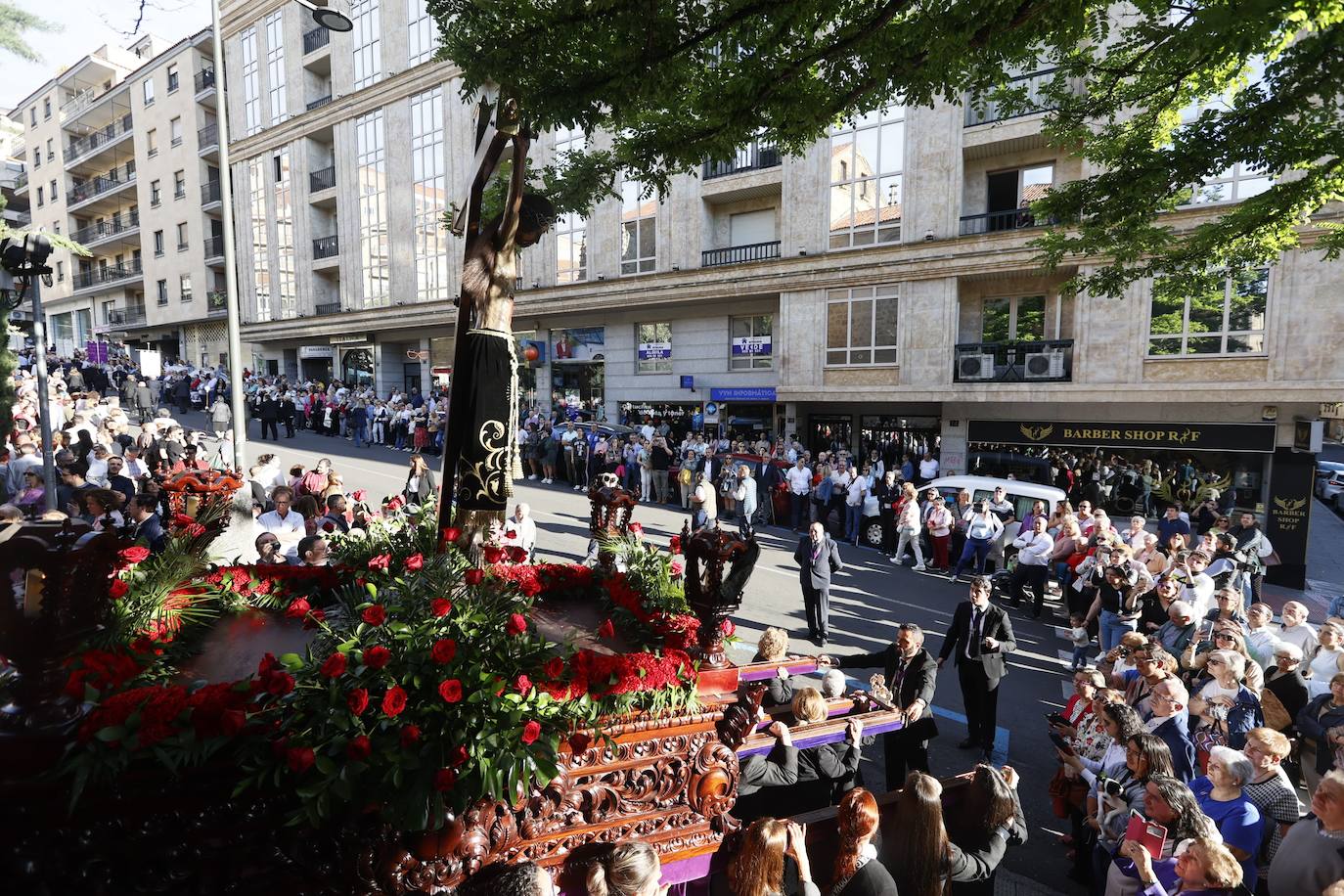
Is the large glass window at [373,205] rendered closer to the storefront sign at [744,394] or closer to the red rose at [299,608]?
the storefront sign at [744,394]

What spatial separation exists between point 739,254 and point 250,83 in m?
31.2

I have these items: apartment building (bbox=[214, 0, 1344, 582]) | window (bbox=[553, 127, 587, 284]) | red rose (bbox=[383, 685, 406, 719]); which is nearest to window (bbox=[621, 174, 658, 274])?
apartment building (bbox=[214, 0, 1344, 582])

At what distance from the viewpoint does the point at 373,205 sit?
3152cm

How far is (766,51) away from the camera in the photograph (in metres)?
5.21

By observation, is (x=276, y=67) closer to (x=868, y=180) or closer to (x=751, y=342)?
(x=751, y=342)

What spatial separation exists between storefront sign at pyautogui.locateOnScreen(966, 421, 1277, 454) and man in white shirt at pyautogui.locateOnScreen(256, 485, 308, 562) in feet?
61.7

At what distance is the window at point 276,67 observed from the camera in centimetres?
3381

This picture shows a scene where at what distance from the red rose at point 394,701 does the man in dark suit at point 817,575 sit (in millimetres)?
6675

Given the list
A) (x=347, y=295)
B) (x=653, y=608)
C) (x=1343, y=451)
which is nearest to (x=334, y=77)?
(x=347, y=295)

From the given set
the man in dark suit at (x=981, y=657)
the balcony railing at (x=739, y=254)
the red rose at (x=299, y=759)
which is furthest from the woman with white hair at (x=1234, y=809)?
the balcony railing at (x=739, y=254)

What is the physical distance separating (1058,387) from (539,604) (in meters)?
18.0

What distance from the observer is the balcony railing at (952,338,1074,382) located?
18750mm

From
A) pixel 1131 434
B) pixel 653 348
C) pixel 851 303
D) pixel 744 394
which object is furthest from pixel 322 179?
pixel 1131 434

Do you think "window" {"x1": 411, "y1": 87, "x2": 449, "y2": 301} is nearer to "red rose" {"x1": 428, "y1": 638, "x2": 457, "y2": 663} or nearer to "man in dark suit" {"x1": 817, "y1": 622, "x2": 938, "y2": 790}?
"man in dark suit" {"x1": 817, "y1": 622, "x2": 938, "y2": 790}
